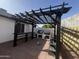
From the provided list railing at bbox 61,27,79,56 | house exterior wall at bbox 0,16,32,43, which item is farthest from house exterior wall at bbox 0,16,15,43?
railing at bbox 61,27,79,56

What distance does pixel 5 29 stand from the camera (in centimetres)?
1080

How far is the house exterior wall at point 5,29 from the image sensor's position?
10.1 m

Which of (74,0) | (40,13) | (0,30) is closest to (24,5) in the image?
(0,30)

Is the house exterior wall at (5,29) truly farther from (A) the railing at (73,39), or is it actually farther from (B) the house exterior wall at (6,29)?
(A) the railing at (73,39)

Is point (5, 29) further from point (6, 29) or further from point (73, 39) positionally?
point (73, 39)

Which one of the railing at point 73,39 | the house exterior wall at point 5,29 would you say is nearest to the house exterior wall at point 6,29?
the house exterior wall at point 5,29

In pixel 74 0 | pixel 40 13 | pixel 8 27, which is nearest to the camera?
pixel 40 13

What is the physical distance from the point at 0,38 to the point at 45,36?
9577 millimetres

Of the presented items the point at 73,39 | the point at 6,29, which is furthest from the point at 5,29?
the point at 73,39

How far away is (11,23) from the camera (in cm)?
1201

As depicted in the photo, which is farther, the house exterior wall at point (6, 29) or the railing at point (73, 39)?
the house exterior wall at point (6, 29)

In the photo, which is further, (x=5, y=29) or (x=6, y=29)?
(x=6, y=29)

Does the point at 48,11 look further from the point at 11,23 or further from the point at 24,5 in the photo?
the point at 24,5

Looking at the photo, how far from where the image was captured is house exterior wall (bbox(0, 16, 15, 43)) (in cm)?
1010
